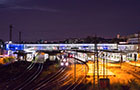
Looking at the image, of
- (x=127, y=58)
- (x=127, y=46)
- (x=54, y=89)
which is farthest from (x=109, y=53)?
(x=127, y=46)

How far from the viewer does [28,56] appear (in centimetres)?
4378

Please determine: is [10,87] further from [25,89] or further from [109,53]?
[109,53]

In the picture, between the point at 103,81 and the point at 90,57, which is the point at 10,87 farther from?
the point at 90,57

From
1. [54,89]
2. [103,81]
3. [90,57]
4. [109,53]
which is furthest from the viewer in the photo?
[90,57]

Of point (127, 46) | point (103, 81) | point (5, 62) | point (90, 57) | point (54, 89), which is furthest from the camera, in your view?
point (127, 46)

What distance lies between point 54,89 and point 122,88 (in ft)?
18.8

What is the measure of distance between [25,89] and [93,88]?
5484 millimetres

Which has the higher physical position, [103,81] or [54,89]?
[103,81]

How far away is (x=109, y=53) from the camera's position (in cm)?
3869

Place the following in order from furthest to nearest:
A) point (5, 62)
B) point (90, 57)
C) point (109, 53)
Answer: point (90, 57), point (109, 53), point (5, 62)

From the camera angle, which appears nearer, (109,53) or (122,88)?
(122,88)

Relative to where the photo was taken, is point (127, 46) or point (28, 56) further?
point (127, 46)

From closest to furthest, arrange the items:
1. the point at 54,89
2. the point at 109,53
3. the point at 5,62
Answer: the point at 54,89 → the point at 5,62 → the point at 109,53

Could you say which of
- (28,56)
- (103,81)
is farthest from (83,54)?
(103,81)
